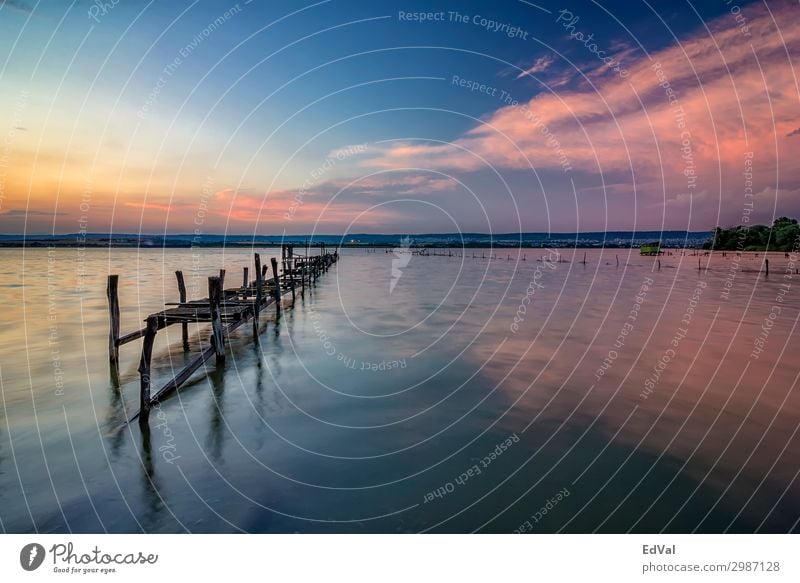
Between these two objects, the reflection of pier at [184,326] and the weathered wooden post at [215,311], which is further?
the weathered wooden post at [215,311]

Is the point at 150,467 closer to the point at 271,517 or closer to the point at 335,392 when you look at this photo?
the point at 271,517

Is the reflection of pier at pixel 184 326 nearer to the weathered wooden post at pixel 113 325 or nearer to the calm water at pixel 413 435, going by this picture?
the weathered wooden post at pixel 113 325

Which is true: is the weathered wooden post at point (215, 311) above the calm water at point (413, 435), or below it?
above

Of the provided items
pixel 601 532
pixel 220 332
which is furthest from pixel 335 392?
pixel 601 532
